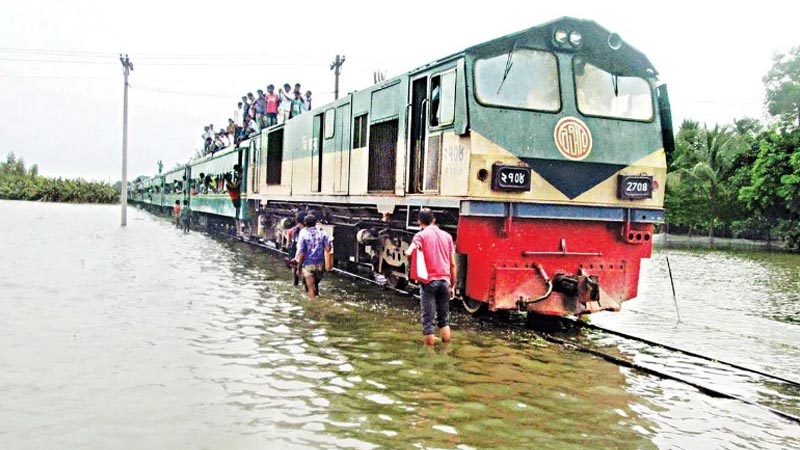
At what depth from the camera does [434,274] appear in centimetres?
840

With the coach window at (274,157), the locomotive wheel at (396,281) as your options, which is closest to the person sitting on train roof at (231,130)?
the coach window at (274,157)

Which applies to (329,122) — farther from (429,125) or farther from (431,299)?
(431,299)

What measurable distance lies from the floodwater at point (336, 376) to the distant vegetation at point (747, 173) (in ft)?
94.0

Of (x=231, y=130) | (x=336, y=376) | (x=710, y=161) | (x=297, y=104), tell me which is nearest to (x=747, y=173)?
(x=710, y=161)

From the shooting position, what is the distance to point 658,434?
551 centimetres

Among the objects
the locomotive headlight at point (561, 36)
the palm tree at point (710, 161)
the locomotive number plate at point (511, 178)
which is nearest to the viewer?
the locomotive number plate at point (511, 178)

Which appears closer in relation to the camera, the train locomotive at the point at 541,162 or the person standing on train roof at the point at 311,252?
the train locomotive at the point at 541,162

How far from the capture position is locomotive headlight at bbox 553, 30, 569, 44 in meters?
9.53

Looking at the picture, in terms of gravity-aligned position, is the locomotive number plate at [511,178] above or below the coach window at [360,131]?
below

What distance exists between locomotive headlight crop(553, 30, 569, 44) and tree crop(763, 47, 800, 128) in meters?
40.8

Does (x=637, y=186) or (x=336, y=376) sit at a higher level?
Answer: (x=637, y=186)

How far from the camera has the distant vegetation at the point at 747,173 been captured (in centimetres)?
3853

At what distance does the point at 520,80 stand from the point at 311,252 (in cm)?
421

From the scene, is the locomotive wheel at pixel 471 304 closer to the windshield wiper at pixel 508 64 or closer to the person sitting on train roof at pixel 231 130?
the windshield wiper at pixel 508 64
